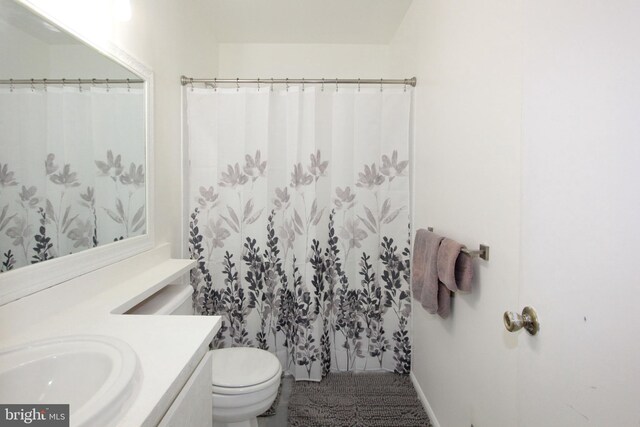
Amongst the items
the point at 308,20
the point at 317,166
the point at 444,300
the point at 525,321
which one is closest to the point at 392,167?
the point at 317,166

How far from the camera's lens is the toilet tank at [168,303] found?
1.21 metres

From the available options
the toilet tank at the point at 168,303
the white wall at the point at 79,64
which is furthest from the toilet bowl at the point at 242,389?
the white wall at the point at 79,64

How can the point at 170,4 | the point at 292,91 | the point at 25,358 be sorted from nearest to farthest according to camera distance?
the point at 25,358, the point at 170,4, the point at 292,91

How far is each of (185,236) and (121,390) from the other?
1329 millimetres

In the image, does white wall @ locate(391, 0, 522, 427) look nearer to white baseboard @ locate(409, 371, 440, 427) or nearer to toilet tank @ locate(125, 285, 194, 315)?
white baseboard @ locate(409, 371, 440, 427)

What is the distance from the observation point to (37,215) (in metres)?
0.86

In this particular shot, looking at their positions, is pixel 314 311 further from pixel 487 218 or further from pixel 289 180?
pixel 487 218

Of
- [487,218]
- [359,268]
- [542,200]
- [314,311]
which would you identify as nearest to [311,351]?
[314,311]

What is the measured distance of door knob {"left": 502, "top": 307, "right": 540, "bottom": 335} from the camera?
64 centimetres

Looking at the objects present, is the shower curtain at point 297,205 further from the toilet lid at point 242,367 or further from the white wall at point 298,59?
the white wall at point 298,59

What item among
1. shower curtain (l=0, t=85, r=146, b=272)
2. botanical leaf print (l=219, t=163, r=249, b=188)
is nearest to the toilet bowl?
shower curtain (l=0, t=85, r=146, b=272)

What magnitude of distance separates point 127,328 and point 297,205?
108 cm

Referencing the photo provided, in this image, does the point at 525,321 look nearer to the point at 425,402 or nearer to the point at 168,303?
the point at 425,402

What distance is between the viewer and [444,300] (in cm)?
129
